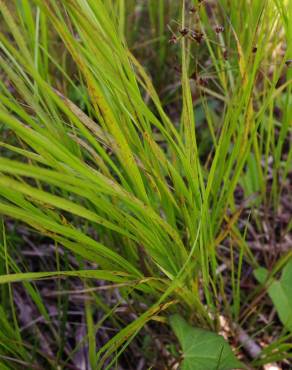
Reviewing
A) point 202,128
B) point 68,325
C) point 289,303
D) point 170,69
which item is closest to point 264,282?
point 289,303

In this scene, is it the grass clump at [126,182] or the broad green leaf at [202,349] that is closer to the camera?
the grass clump at [126,182]

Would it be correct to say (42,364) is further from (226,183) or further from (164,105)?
(164,105)

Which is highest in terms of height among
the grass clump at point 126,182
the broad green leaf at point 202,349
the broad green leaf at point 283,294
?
the grass clump at point 126,182

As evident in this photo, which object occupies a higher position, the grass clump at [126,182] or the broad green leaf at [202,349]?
the grass clump at [126,182]

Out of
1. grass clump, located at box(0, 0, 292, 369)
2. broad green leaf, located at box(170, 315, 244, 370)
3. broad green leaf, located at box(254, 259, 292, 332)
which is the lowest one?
broad green leaf, located at box(254, 259, 292, 332)

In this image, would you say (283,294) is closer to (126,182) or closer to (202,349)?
(202,349)

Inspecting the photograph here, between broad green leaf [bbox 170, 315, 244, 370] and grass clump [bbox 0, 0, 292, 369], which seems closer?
grass clump [bbox 0, 0, 292, 369]

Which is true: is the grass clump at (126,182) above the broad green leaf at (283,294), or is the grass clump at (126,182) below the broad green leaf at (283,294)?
above

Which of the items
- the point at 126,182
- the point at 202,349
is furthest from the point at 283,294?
the point at 126,182
